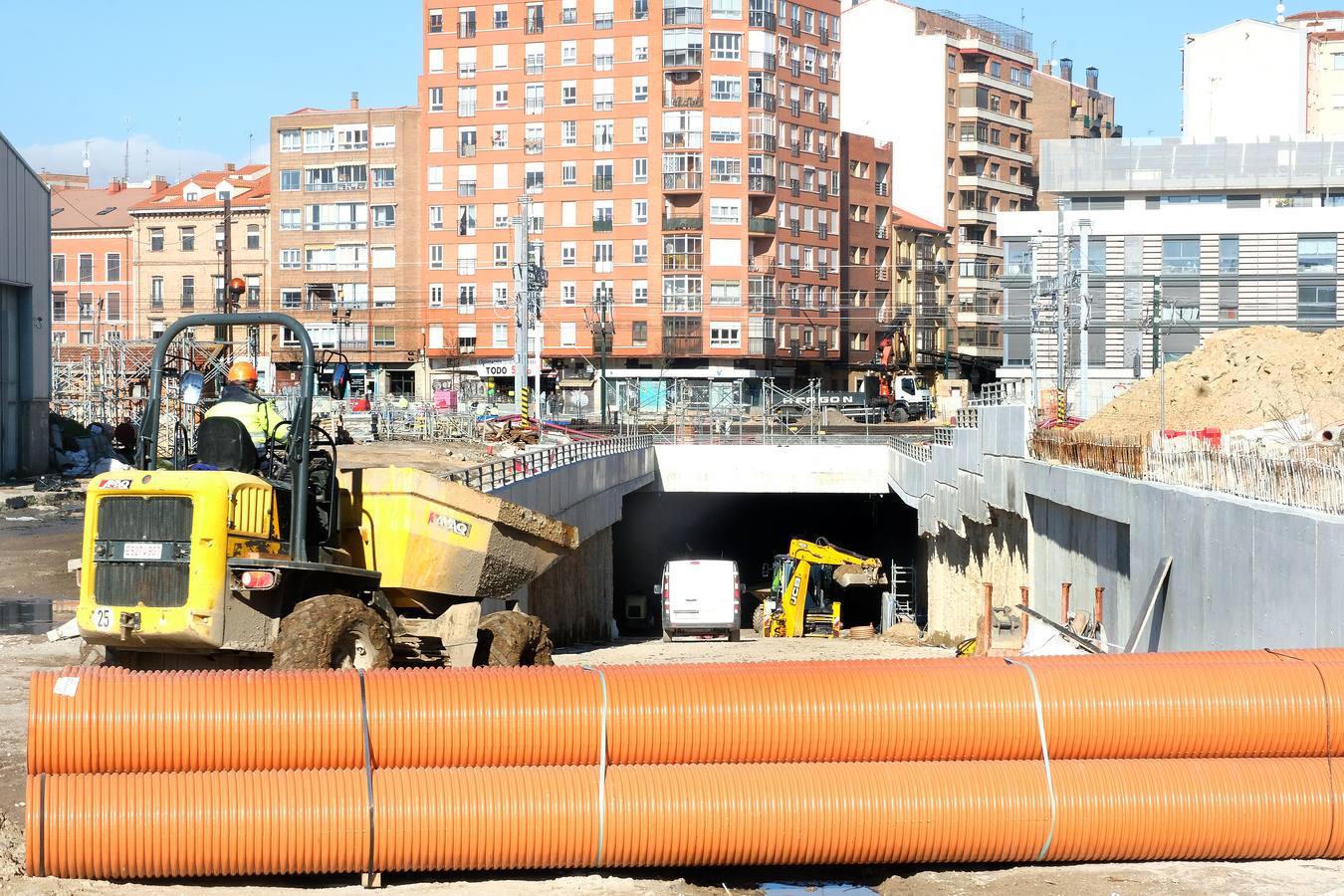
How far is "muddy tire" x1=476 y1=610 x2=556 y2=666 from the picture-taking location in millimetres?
14430

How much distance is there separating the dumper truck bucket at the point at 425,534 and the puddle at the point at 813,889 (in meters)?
4.39

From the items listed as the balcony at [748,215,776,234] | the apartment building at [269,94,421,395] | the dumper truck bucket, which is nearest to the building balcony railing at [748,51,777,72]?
the balcony at [748,215,776,234]

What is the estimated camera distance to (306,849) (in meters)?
9.98

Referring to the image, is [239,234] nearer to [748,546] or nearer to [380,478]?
[748,546]

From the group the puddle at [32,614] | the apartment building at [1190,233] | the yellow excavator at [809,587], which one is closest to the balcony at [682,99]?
the apartment building at [1190,233]

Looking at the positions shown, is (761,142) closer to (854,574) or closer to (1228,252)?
(1228,252)

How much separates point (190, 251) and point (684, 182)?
32.1 m

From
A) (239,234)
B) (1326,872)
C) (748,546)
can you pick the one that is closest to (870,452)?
(748,546)

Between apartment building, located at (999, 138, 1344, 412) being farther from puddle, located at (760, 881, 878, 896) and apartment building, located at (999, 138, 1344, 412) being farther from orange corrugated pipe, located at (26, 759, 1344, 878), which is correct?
puddle, located at (760, 881, 878, 896)

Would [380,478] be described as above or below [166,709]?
above

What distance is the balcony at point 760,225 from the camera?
90.1m

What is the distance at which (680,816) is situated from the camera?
33.9 feet

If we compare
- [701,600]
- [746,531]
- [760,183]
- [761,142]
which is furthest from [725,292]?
[701,600]

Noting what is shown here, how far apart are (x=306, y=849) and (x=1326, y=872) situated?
21.9 feet
